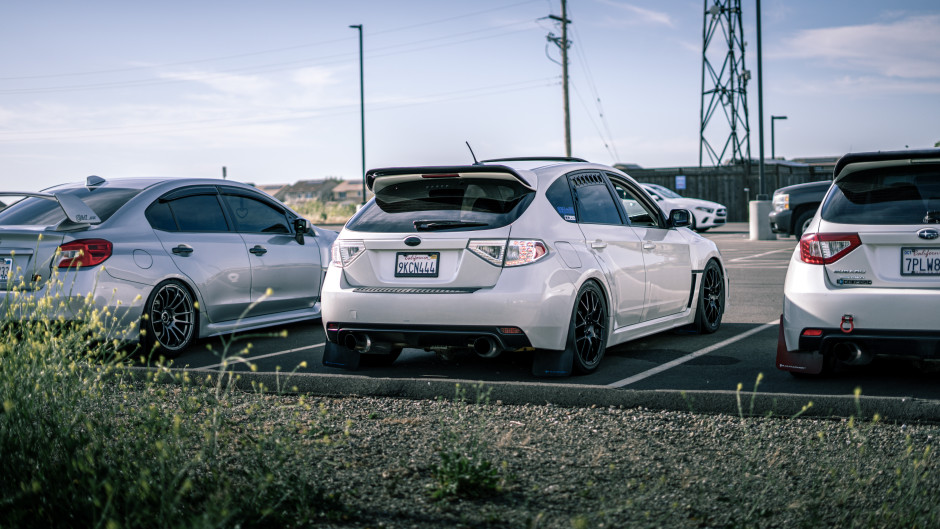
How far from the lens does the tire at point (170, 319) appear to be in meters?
8.34

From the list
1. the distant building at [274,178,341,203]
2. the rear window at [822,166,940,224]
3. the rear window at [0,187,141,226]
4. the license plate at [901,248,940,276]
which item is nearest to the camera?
the license plate at [901,248,940,276]

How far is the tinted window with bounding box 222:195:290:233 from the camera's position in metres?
9.62

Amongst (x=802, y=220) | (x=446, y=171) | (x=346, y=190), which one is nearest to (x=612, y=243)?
(x=446, y=171)

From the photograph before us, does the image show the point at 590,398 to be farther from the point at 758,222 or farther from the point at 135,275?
the point at 758,222

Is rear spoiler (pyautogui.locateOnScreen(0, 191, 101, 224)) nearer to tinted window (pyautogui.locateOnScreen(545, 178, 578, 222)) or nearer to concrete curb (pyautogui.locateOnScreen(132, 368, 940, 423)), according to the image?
concrete curb (pyautogui.locateOnScreen(132, 368, 940, 423))

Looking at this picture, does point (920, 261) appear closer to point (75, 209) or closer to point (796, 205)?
point (75, 209)

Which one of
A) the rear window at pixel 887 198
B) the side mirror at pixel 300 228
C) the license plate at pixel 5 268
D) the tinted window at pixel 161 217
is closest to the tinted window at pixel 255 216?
the side mirror at pixel 300 228

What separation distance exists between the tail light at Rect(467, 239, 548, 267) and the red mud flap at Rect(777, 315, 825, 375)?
5.88 ft

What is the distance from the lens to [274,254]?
9742 mm

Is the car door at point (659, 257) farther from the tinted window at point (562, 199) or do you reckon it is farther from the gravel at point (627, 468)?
the gravel at point (627, 468)

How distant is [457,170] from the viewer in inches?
284

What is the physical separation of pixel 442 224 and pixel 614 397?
183cm

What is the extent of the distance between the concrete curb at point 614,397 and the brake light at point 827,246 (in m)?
1.23

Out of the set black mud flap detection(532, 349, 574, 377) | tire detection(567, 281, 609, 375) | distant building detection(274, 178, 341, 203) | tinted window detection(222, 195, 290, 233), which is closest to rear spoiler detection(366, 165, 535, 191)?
tire detection(567, 281, 609, 375)
